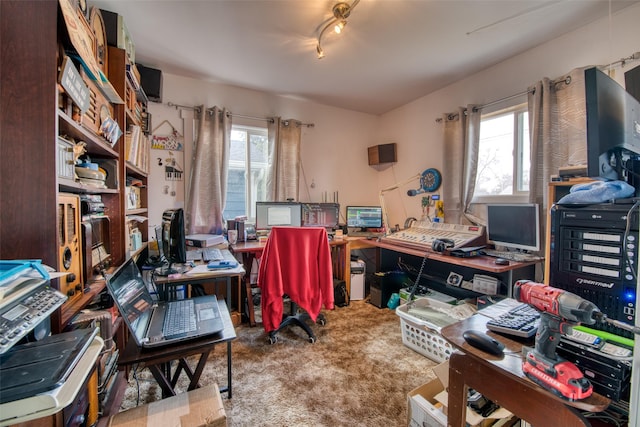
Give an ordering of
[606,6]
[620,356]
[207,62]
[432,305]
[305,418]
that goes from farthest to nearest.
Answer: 1. [207,62]
2. [432,305]
3. [606,6]
4. [305,418]
5. [620,356]

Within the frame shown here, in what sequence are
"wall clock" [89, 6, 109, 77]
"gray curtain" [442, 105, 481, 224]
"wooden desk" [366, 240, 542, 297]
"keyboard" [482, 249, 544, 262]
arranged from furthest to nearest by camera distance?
"gray curtain" [442, 105, 481, 224] → "keyboard" [482, 249, 544, 262] → "wooden desk" [366, 240, 542, 297] → "wall clock" [89, 6, 109, 77]

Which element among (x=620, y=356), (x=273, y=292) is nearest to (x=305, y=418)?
(x=273, y=292)

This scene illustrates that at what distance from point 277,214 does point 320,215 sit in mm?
556

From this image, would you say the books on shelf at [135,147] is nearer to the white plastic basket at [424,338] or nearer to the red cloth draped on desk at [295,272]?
the red cloth draped on desk at [295,272]

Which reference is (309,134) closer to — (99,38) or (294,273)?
(294,273)

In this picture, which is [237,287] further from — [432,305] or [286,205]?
[432,305]

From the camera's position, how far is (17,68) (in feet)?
2.74

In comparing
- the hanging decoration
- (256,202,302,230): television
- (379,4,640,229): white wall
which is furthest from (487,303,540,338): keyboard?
the hanging decoration

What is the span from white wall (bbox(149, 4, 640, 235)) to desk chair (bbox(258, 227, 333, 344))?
1458 mm

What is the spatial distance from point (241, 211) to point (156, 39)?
5.93 ft

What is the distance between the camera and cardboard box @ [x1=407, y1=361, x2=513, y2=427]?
1088mm

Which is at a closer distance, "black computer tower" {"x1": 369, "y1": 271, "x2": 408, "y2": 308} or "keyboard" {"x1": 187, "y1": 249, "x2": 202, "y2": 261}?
"keyboard" {"x1": 187, "y1": 249, "x2": 202, "y2": 261}

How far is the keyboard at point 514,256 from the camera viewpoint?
203cm

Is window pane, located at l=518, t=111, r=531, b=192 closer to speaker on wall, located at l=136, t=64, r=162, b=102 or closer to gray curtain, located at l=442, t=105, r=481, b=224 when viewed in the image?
gray curtain, located at l=442, t=105, r=481, b=224
